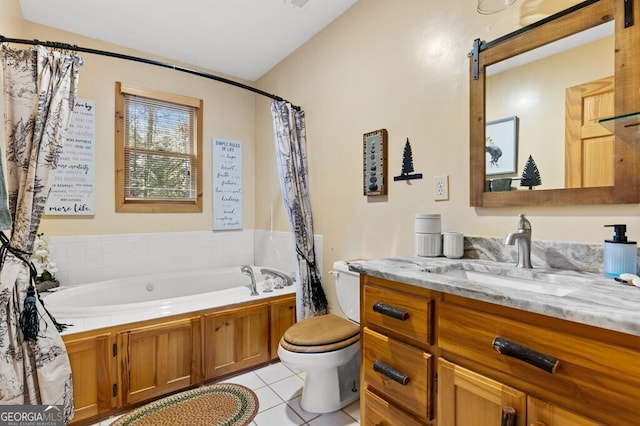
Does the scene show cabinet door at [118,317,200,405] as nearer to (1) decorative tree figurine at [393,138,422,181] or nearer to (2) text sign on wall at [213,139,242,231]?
(2) text sign on wall at [213,139,242,231]

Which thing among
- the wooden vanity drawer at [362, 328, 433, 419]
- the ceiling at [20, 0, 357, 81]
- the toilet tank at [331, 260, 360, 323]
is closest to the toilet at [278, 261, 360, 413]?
the toilet tank at [331, 260, 360, 323]

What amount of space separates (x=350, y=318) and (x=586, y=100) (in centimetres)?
153

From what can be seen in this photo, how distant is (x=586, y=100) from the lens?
1.23 meters

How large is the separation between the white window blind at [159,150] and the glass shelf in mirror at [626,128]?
10.0ft

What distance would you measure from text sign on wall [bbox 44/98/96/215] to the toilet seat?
81.2 inches

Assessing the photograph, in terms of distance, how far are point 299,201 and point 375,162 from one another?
73 centimetres

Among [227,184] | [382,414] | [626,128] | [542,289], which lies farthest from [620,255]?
[227,184]

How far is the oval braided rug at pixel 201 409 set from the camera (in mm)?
1828

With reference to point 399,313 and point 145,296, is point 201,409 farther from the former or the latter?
point 399,313

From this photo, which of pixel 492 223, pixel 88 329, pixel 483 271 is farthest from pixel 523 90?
pixel 88 329

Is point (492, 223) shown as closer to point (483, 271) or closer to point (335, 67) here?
point (483, 271)

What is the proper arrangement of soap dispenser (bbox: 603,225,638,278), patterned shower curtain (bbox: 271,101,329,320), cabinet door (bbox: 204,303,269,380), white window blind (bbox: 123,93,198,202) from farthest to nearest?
white window blind (bbox: 123,93,198,202) < patterned shower curtain (bbox: 271,101,329,320) < cabinet door (bbox: 204,303,269,380) < soap dispenser (bbox: 603,225,638,278)

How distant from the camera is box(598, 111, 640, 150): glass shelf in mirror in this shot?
1.10m

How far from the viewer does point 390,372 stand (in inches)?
47.7
